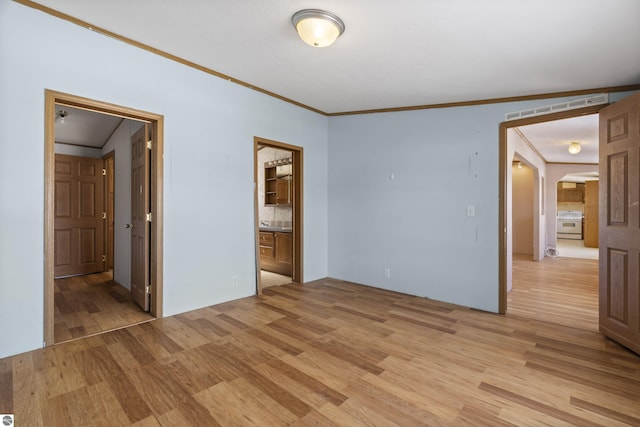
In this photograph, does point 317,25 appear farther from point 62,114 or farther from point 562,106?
point 62,114

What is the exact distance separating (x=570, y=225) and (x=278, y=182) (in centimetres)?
1367

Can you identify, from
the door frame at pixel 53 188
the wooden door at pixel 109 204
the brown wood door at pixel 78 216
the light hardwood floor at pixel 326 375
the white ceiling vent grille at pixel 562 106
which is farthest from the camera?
the wooden door at pixel 109 204

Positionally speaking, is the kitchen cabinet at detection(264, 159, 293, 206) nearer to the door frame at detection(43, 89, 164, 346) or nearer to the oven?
the door frame at detection(43, 89, 164, 346)

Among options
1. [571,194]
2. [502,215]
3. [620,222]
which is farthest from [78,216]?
[571,194]

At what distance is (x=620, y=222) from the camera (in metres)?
2.82

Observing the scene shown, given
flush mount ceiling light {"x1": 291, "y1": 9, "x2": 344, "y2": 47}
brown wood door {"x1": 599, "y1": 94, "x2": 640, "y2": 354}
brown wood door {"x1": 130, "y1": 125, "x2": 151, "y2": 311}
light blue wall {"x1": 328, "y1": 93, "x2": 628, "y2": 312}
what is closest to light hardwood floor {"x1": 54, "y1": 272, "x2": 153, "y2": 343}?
brown wood door {"x1": 130, "y1": 125, "x2": 151, "y2": 311}

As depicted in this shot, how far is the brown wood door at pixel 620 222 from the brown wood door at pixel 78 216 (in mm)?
7558

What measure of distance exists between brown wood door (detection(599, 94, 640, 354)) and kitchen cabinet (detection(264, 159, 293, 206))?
15.2ft

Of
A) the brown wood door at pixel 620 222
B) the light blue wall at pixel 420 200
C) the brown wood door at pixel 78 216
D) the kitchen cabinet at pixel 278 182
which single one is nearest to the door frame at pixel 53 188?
the light blue wall at pixel 420 200

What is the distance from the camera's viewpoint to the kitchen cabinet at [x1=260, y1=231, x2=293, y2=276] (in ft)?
17.6

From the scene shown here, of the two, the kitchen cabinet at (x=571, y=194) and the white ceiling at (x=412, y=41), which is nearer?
the white ceiling at (x=412, y=41)

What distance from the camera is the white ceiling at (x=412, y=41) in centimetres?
222

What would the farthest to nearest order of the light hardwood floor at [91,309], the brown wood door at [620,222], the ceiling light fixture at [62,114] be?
the ceiling light fixture at [62,114] < the light hardwood floor at [91,309] < the brown wood door at [620,222]

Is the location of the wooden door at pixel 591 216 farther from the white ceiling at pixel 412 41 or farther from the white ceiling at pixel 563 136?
the white ceiling at pixel 412 41
